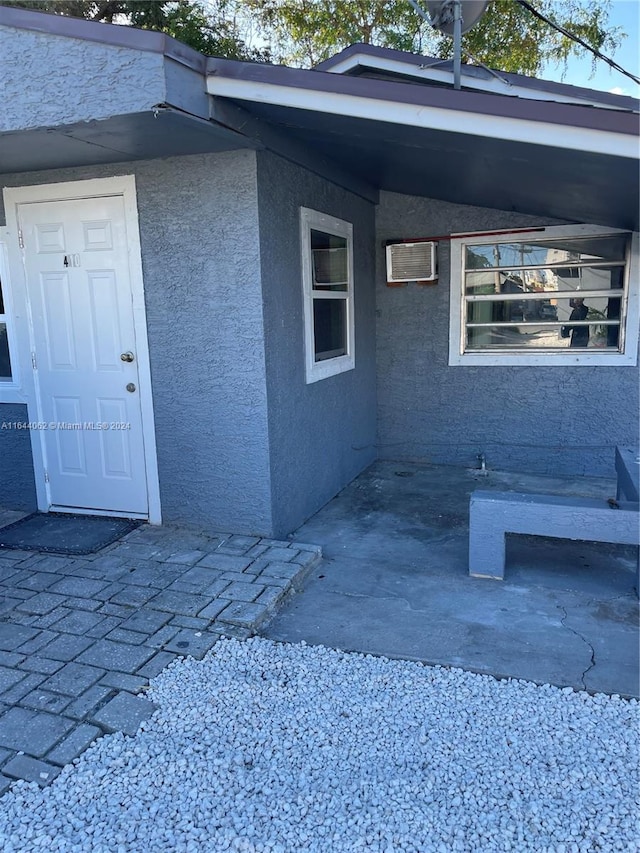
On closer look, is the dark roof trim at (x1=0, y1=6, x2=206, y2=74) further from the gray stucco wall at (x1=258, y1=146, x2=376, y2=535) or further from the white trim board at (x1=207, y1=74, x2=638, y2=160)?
the gray stucco wall at (x1=258, y1=146, x2=376, y2=535)

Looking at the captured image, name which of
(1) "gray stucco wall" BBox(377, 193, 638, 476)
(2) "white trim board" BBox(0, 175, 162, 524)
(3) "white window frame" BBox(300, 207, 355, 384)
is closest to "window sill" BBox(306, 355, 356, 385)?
(3) "white window frame" BBox(300, 207, 355, 384)

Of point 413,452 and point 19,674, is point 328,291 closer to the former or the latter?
point 413,452

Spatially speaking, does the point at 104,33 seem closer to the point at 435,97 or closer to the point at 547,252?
the point at 435,97

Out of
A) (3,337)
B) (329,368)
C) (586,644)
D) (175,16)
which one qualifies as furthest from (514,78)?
(175,16)

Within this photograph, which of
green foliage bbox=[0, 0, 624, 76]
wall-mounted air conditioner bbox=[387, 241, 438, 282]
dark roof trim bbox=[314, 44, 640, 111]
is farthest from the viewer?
green foliage bbox=[0, 0, 624, 76]

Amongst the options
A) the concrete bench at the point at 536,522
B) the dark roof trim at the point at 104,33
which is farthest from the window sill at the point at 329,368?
the dark roof trim at the point at 104,33

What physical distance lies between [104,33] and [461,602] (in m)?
3.69

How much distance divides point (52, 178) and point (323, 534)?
11.0ft

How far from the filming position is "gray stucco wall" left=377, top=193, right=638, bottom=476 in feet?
20.0

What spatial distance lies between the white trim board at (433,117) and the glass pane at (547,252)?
3355 mm

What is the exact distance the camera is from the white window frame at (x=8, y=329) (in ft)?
15.6

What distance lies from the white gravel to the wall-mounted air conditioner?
445 cm

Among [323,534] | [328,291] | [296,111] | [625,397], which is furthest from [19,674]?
[625,397]

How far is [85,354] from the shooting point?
472 centimetres
